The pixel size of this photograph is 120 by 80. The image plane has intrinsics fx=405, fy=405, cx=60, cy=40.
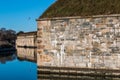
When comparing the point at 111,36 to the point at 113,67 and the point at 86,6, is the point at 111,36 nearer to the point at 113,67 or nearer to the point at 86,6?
the point at 113,67

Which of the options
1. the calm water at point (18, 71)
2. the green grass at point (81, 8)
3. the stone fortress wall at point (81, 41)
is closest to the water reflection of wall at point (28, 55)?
the calm water at point (18, 71)

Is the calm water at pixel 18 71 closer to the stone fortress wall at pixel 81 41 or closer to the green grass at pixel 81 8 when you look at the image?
the stone fortress wall at pixel 81 41

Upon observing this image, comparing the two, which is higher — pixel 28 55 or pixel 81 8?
pixel 81 8

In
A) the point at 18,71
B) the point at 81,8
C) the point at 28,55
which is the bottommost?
the point at 18,71

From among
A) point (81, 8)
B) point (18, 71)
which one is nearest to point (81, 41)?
point (81, 8)

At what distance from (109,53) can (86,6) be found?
3.72 m

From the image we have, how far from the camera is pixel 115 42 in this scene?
70.4 feet

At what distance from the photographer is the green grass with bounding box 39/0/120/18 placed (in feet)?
73.8

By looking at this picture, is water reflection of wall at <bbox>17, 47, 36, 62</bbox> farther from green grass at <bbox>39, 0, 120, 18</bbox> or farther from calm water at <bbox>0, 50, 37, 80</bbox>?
green grass at <bbox>39, 0, 120, 18</bbox>

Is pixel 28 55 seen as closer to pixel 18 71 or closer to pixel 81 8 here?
pixel 18 71

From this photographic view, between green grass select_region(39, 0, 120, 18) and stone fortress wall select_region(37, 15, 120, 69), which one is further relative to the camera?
green grass select_region(39, 0, 120, 18)

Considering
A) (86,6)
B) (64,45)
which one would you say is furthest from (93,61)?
(86,6)

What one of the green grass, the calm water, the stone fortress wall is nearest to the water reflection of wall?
Result: the calm water

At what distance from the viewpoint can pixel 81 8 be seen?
2392 centimetres
